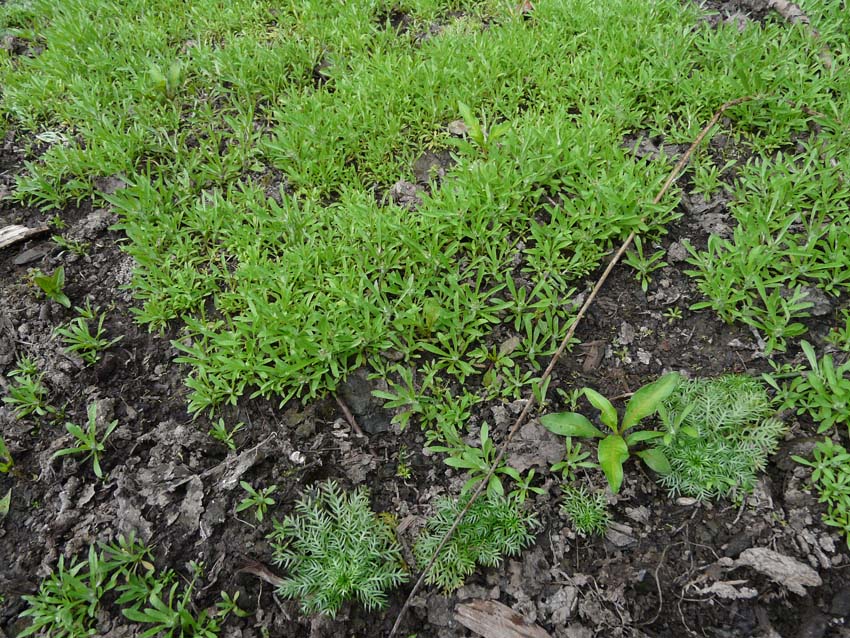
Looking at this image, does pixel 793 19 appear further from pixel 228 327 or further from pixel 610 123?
pixel 228 327

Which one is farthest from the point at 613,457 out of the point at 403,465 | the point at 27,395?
the point at 27,395

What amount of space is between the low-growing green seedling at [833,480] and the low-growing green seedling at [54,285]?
150 inches

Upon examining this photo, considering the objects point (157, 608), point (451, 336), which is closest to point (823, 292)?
point (451, 336)

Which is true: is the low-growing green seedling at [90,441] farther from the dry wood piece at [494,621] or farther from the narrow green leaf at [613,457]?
the narrow green leaf at [613,457]

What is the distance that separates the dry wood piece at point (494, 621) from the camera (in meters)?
2.14

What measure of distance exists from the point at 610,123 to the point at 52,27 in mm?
4503

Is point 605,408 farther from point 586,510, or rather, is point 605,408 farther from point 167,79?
point 167,79

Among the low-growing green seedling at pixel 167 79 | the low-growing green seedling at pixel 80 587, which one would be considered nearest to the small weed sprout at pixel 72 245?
the low-growing green seedling at pixel 167 79

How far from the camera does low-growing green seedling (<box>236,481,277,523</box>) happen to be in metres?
2.45

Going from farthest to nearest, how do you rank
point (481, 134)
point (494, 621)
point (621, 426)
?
point (481, 134) < point (621, 426) < point (494, 621)

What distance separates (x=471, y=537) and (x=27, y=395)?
7.60 ft

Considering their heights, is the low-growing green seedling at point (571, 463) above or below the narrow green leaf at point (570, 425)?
below

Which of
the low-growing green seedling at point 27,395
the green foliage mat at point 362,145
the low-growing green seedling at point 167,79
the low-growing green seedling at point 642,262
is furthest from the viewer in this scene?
the low-growing green seedling at point 167,79

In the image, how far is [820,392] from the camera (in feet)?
8.14
